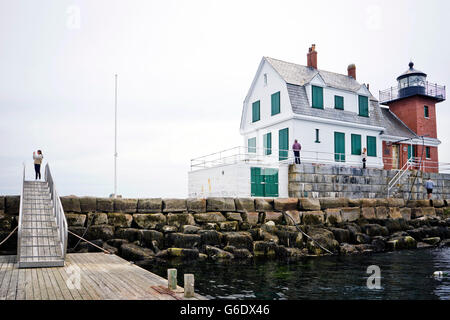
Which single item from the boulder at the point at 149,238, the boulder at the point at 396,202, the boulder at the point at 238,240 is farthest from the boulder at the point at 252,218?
the boulder at the point at 396,202

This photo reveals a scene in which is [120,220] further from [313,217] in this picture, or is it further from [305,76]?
[305,76]

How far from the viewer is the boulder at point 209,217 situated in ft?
59.6

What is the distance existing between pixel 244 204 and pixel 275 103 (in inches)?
386

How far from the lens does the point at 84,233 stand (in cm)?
1564

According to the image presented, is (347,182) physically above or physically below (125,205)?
above

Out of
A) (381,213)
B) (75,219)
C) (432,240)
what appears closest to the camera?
(75,219)

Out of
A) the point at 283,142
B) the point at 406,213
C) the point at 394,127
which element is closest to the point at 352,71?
the point at 394,127

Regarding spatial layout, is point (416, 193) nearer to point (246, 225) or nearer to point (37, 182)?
point (246, 225)

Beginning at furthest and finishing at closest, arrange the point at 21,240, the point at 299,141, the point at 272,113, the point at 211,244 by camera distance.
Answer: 1. the point at 272,113
2. the point at 299,141
3. the point at 211,244
4. the point at 21,240

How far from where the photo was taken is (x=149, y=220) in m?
17.1

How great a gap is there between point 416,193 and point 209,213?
16347mm

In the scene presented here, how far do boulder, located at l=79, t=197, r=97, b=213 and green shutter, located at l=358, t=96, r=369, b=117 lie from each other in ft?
64.5

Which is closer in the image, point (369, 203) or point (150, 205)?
point (150, 205)
